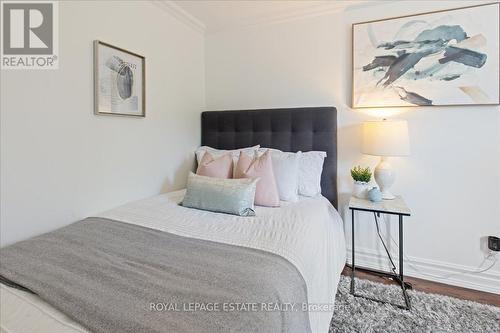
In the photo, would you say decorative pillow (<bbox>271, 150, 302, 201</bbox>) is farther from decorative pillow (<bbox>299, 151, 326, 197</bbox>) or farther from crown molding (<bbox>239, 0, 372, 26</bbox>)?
crown molding (<bbox>239, 0, 372, 26</bbox>)

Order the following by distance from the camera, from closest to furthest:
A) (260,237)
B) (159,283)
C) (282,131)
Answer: (159,283) → (260,237) → (282,131)

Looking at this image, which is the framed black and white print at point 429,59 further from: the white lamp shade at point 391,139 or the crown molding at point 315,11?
the white lamp shade at point 391,139

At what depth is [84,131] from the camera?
1795 mm

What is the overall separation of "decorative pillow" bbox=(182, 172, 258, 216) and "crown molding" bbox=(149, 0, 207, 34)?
1608 millimetres

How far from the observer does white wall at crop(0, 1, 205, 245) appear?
1485mm

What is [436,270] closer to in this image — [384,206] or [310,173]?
[384,206]

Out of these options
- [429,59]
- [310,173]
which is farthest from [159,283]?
[429,59]

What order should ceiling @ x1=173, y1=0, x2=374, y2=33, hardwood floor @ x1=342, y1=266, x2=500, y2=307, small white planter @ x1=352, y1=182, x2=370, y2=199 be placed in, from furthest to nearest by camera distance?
ceiling @ x1=173, y1=0, x2=374, y2=33, small white planter @ x1=352, y1=182, x2=370, y2=199, hardwood floor @ x1=342, y1=266, x2=500, y2=307

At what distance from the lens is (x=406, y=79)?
2150mm

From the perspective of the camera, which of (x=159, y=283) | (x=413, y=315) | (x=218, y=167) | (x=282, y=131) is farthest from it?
(x=282, y=131)

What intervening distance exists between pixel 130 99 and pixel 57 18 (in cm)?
65

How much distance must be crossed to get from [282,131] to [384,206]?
1099 millimetres

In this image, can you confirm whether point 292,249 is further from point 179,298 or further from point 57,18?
point 57,18

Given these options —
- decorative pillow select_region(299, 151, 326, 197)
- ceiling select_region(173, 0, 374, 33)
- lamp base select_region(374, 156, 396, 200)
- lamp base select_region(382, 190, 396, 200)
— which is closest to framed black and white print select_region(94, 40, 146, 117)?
ceiling select_region(173, 0, 374, 33)
